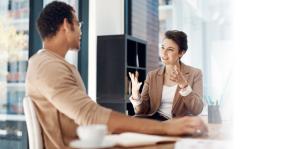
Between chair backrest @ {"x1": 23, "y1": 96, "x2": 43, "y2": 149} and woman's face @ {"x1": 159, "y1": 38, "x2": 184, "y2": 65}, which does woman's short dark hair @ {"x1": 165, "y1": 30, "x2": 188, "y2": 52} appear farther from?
chair backrest @ {"x1": 23, "y1": 96, "x2": 43, "y2": 149}

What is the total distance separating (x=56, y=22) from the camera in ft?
2.73

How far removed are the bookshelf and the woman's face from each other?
0.31 metres

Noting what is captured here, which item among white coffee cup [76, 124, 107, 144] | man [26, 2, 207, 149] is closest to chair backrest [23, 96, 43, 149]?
man [26, 2, 207, 149]

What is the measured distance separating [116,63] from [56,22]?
1040mm

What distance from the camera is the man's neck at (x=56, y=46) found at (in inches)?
32.3

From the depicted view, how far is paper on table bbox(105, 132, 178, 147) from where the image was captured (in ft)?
2.28

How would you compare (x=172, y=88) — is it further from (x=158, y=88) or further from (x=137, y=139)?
(x=137, y=139)

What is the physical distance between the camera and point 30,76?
29.3 inches

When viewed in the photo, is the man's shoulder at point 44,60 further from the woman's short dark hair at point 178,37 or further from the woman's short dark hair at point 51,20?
the woman's short dark hair at point 178,37

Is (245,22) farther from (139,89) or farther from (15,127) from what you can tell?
(15,127)

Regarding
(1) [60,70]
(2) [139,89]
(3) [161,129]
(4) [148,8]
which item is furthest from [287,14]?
(4) [148,8]

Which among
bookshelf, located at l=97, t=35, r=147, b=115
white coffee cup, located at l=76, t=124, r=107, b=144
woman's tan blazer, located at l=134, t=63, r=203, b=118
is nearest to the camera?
white coffee cup, located at l=76, t=124, r=107, b=144

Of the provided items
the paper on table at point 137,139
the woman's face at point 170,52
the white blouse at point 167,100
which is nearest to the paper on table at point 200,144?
the paper on table at point 137,139

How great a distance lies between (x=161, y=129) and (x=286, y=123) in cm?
26
